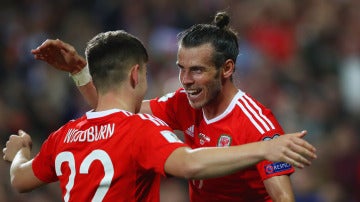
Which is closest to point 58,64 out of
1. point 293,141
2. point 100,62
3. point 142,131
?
point 100,62

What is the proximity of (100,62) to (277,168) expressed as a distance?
1.31 meters

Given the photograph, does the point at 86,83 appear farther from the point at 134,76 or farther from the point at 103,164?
the point at 103,164

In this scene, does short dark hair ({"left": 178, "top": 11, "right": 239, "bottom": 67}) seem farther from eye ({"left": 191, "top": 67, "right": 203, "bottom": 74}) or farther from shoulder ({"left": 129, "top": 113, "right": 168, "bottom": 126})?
shoulder ({"left": 129, "top": 113, "right": 168, "bottom": 126})

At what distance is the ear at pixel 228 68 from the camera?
5.90 metres

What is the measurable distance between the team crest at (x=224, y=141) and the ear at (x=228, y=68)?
1.41ft

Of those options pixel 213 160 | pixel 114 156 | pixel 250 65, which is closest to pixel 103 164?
pixel 114 156

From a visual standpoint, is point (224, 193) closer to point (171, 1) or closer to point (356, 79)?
point (356, 79)

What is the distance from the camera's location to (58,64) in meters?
5.80

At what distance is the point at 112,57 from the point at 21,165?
3.08 feet

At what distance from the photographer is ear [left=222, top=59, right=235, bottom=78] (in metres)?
5.90

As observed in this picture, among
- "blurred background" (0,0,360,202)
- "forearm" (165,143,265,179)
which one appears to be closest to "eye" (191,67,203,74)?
"forearm" (165,143,265,179)

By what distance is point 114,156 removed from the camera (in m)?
4.67

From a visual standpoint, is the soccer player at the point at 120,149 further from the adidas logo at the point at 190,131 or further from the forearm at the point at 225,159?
the adidas logo at the point at 190,131

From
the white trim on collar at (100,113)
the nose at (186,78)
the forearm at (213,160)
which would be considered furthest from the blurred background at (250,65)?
the forearm at (213,160)
